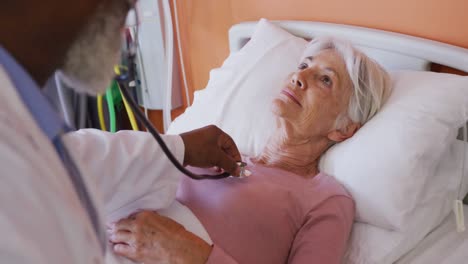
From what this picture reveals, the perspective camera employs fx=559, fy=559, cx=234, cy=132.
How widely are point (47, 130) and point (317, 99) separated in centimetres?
94

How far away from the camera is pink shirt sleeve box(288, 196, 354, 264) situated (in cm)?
125

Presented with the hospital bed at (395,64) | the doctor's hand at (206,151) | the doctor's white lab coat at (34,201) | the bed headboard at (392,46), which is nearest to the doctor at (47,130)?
the doctor's white lab coat at (34,201)

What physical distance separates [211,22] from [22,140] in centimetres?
166

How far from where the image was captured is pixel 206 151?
1.34 meters

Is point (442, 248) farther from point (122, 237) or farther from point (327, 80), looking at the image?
point (122, 237)

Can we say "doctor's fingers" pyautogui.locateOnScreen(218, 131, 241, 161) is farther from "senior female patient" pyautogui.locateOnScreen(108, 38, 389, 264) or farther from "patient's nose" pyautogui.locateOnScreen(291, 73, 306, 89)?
"patient's nose" pyautogui.locateOnScreen(291, 73, 306, 89)

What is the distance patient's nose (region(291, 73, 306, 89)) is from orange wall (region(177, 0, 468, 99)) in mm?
333

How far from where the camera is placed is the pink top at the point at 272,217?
4.13ft

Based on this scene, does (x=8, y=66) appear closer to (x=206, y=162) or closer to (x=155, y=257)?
(x=155, y=257)

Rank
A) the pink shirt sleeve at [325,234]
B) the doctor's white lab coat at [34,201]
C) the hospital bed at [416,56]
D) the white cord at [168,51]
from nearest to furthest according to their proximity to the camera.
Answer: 1. the doctor's white lab coat at [34,201]
2. the pink shirt sleeve at [325,234]
3. the hospital bed at [416,56]
4. the white cord at [168,51]

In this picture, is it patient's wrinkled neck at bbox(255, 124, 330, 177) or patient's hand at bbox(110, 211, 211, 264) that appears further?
patient's wrinkled neck at bbox(255, 124, 330, 177)

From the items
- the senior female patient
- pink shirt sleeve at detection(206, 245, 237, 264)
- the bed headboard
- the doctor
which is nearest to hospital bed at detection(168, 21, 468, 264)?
the bed headboard

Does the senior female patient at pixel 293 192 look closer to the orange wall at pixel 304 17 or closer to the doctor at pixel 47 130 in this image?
the orange wall at pixel 304 17

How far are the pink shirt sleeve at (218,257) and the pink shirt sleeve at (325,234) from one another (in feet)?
0.55
